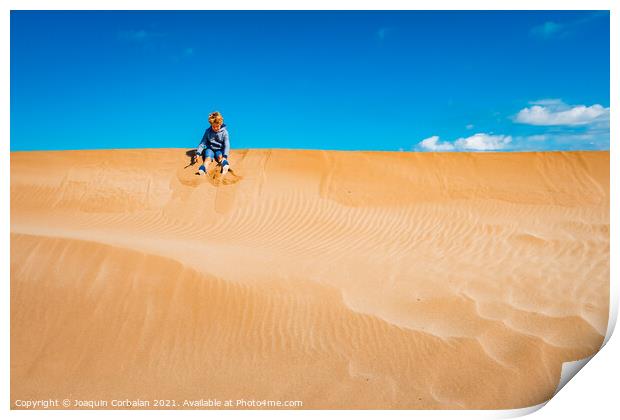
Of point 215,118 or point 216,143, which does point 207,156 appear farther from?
point 215,118

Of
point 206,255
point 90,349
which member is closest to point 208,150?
point 206,255

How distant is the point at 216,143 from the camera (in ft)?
33.9

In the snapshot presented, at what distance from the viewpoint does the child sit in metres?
9.71

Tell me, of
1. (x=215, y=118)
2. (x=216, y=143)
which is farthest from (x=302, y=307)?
(x=216, y=143)

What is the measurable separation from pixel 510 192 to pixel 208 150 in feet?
27.4

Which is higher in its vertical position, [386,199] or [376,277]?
[386,199]

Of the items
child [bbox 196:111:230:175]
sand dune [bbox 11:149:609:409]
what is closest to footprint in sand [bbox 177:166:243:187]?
child [bbox 196:111:230:175]

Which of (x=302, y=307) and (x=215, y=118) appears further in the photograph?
(x=215, y=118)

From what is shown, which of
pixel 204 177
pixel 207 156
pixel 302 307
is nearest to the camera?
pixel 302 307

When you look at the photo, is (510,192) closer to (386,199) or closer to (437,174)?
(437,174)

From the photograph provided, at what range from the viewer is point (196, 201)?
1046cm

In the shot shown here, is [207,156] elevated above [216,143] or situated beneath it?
situated beneath

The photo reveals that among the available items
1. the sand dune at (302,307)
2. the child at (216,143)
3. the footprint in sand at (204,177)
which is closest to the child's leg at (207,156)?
the child at (216,143)

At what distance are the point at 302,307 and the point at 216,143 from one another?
6.04 meters
